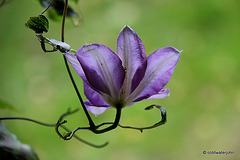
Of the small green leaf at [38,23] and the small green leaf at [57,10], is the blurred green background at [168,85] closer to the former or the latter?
the small green leaf at [57,10]

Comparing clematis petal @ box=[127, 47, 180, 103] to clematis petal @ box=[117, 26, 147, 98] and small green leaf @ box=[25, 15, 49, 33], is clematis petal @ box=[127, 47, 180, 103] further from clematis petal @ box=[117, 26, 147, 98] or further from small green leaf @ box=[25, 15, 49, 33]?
small green leaf @ box=[25, 15, 49, 33]

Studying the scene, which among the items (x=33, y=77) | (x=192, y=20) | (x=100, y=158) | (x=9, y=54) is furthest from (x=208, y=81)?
(x=9, y=54)

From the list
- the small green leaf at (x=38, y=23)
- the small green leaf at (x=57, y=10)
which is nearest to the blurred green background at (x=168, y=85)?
the small green leaf at (x=57, y=10)

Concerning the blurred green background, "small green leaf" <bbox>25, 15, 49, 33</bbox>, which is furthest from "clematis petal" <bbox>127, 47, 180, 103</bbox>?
the blurred green background

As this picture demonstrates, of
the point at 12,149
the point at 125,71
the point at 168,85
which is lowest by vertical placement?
the point at 168,85

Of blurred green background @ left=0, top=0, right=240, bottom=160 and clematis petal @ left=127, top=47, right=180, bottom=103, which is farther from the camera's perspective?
blurred green background @ left=0, top=0, right=240, bottom=160

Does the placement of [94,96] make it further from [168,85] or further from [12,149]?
[168,85]

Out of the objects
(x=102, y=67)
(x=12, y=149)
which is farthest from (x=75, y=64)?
(x=12, y=149)
